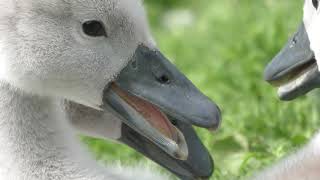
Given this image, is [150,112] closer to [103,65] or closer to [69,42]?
[103,65]

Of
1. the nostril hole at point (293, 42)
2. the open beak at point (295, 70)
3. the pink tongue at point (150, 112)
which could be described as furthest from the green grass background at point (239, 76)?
the pink tongue at point (150, 112)

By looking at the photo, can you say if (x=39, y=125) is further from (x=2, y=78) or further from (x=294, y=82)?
(x=294, y=82)

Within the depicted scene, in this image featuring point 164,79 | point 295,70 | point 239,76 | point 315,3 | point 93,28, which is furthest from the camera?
point 239,76

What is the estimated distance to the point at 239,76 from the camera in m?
6.45

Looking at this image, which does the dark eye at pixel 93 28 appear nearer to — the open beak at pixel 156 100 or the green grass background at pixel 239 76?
the open beak at pixel 156 100

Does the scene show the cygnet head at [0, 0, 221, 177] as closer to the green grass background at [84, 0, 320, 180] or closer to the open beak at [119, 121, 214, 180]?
the open beak at [119, 121, 214, 180]

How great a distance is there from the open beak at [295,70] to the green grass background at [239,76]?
0.34m

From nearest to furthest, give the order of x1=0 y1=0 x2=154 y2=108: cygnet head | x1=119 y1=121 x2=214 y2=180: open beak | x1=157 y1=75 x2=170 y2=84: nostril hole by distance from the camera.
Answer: x1=0 y1=0 x2=154 y2=108: cygnet head → x1=157 y1=75 x2=170 y2=84: nostril hole → x1=119 y1=121 x2=214 y2=180: open beak

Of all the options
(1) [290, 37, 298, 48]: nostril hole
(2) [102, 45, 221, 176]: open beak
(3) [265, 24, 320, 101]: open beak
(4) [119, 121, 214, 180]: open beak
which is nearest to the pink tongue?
(2) [102, 45, 221, 176]: open beak

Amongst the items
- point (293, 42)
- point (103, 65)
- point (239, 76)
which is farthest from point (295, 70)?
point (239, 76)

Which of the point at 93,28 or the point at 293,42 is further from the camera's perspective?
the point at 293,42

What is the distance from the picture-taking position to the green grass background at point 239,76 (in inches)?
212

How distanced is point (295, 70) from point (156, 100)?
1.93ft

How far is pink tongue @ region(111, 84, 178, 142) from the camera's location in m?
4.33
